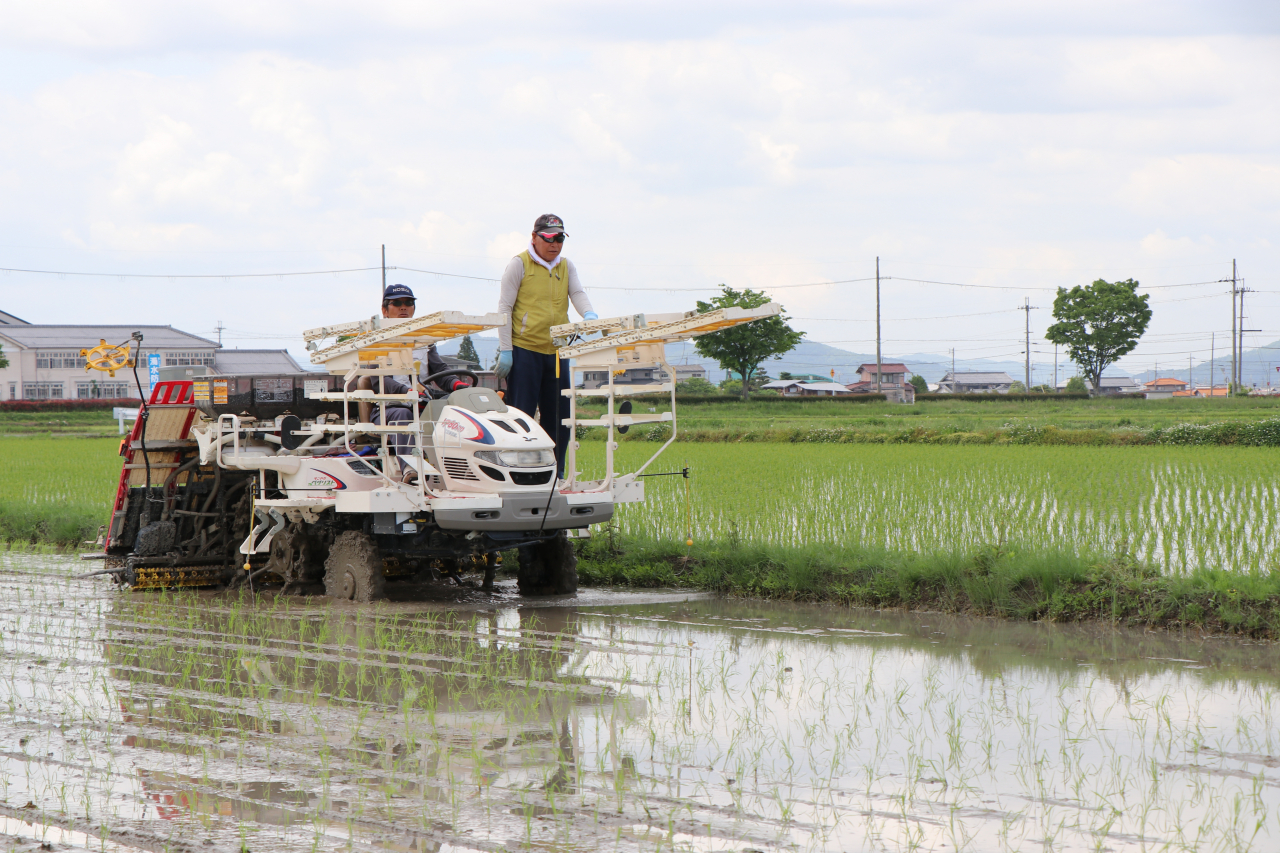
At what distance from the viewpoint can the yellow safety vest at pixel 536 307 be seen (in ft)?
26.4

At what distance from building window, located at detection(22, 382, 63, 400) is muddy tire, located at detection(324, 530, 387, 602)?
73524 millimetres

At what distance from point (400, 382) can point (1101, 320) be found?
6381cm

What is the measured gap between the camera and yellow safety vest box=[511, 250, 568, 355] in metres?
8.04

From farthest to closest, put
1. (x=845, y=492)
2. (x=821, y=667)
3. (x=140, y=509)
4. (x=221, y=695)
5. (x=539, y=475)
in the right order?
(x=845, y=492), (x=140, y=509), (x=539, y=475), (x=821, y=667), (x=221, y=695)

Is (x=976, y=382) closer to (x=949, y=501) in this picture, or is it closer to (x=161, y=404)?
(x=949, y=501)

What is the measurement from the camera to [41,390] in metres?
74.3

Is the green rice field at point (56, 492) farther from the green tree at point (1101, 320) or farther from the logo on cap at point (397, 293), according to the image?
the green tree at point (1101, 320)

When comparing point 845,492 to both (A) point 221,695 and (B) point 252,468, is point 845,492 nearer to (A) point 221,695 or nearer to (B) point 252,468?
(B) point 252,468

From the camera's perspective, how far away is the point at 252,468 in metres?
8.35

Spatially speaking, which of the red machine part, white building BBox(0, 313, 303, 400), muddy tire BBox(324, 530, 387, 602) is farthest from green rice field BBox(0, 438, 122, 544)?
white building BBox(0, 313, 303, 400)

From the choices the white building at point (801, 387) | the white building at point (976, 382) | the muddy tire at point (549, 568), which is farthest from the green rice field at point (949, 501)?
the white building at point (976, 382)

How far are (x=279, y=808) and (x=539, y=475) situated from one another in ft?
12.8

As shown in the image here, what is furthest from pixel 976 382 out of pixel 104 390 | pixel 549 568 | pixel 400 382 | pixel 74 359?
pixel 400 382

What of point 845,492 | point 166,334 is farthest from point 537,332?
point 166,334
